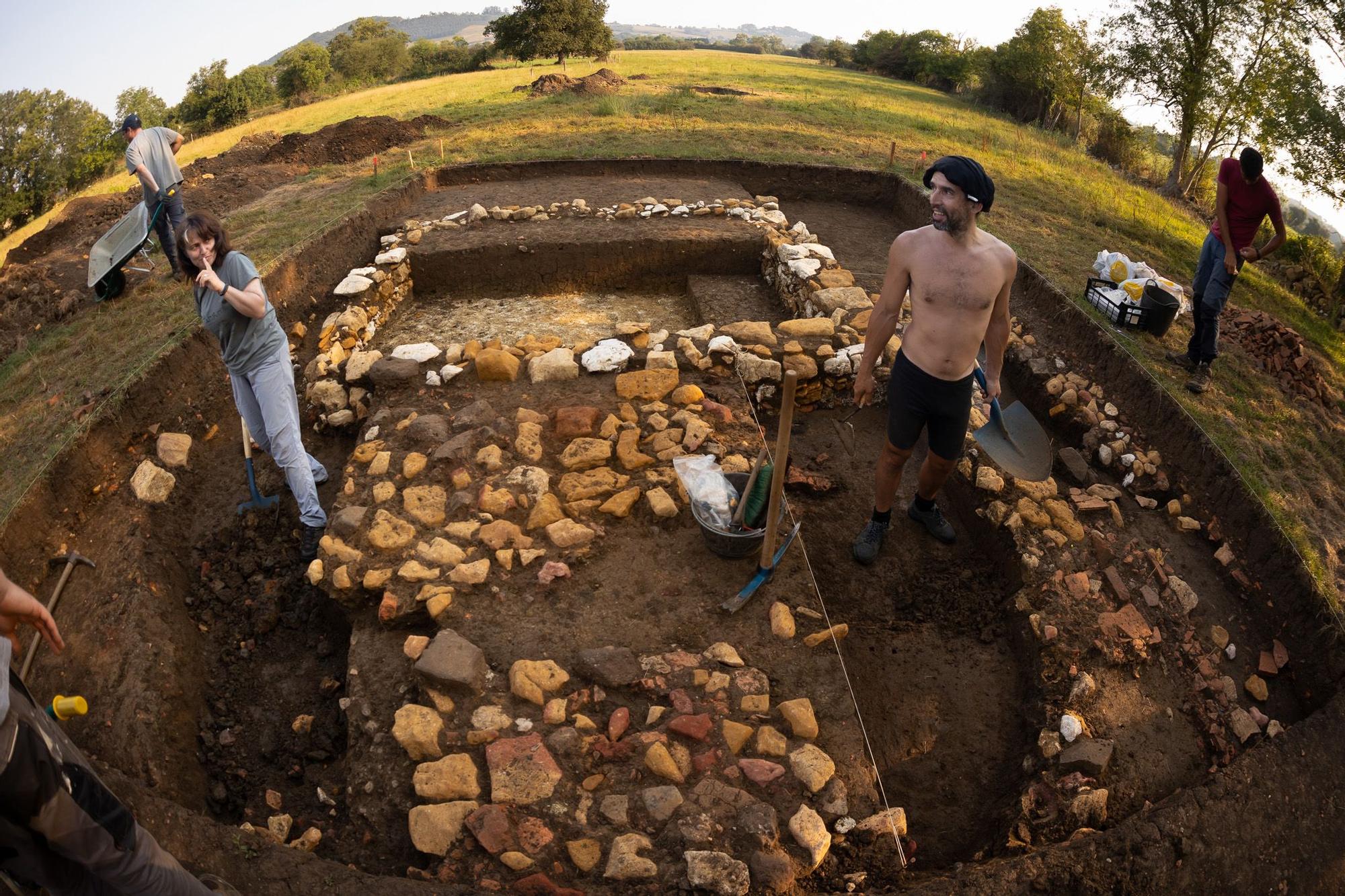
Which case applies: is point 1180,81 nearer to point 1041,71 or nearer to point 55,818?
point 1041,71

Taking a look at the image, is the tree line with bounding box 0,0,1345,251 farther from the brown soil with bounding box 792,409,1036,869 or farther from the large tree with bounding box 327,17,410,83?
the brown soil with bounding box 792,409,1036,869

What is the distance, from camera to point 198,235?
3551 millimetres

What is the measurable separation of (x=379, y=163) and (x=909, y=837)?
464 inches

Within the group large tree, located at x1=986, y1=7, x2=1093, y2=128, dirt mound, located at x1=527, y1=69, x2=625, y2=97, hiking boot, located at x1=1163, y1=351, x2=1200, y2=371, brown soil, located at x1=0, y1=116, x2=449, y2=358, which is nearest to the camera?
hiking boot, located at x1=1163, y1=351, x2=1200, y2=371

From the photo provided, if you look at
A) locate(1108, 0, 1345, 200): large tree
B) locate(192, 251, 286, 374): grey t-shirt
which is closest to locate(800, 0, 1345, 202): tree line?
locate(1108, 0, 1345, 200): large tree

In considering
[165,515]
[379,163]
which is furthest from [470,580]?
[379,163]

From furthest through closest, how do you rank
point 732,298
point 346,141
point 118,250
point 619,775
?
point 346,141
point 732,298
point 118,250
point 619,775

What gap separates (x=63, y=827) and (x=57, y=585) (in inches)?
89.3

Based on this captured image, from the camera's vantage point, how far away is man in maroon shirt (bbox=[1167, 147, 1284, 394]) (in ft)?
16.8

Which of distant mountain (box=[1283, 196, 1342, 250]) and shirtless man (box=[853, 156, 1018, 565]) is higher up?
shirtless man (box=[853, 156, 1018, 565])

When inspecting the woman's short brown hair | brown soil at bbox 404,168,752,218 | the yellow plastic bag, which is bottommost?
the yellow plastic bag

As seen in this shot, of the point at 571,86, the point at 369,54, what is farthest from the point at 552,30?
the point at 369,54

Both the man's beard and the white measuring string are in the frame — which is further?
the man's beard

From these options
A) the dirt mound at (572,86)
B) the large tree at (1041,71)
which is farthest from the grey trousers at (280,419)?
the large tree at (1041,71)
